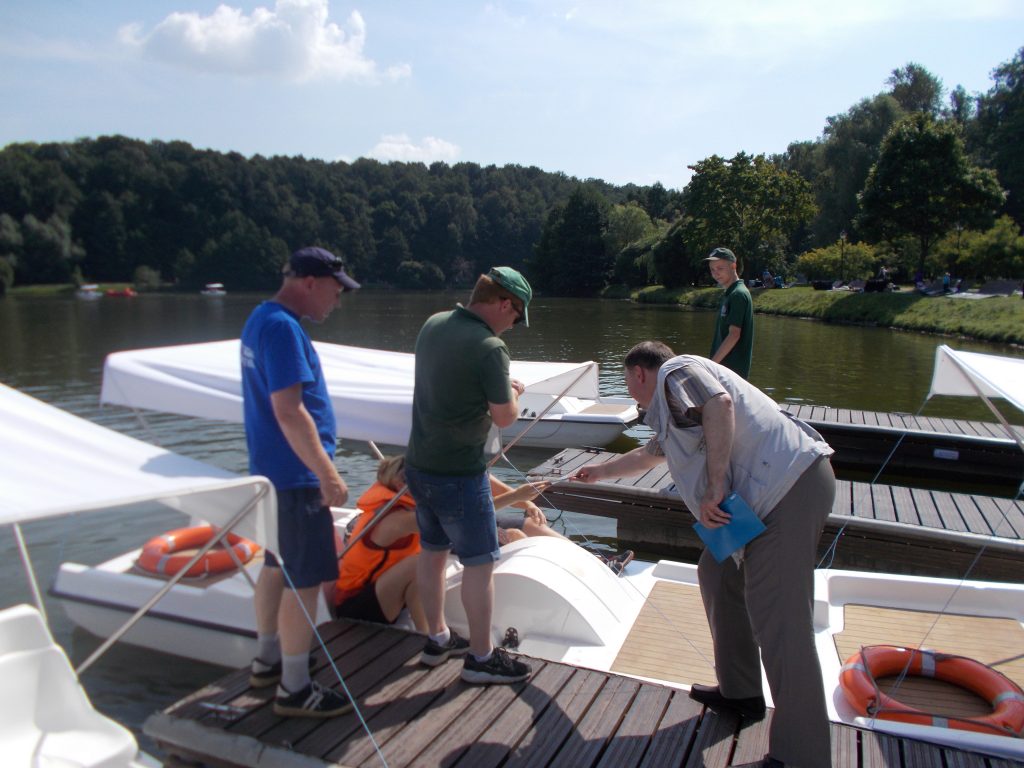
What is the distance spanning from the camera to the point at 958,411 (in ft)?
54.4

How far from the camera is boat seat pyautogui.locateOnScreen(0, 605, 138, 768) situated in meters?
2.79

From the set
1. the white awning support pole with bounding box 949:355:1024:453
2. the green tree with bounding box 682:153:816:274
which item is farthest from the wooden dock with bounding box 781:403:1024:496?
the green tree with bounding box 682:153:816:274

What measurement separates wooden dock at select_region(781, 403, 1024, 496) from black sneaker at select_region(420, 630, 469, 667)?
8.91 meters

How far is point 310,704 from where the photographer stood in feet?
11.8

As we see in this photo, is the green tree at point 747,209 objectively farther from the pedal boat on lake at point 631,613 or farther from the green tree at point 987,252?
the pedal boat on lake at point 631,613

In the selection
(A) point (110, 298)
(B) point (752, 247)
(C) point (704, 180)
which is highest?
(C) point (704, 180)

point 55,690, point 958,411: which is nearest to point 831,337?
point 958,411

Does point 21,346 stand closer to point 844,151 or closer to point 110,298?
point 110,298

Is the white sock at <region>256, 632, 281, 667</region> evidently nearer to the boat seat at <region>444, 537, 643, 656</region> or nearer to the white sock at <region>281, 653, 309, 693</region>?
the white sock at <region>281, 653, 309, 693</region>

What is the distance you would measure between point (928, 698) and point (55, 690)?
439 cm

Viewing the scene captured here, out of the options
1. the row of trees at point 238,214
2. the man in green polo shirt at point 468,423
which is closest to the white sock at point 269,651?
the man in green polo shirt at point 468,423

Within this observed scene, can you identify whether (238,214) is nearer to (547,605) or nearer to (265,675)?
(547,605)

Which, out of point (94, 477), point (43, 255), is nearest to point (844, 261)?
point (94, 477)

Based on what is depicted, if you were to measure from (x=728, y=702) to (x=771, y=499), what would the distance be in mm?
1220
